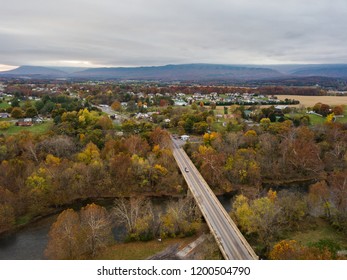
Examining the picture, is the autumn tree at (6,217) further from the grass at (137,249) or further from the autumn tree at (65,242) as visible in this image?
the grass at (137,249)

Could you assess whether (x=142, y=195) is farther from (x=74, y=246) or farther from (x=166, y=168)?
(x=74, y=246)

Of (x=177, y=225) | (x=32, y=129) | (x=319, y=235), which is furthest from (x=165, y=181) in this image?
(x=32, y=129)

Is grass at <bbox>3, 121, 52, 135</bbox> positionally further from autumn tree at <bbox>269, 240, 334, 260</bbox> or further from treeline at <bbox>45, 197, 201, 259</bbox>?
autumn tree at <bbox>269, 240, 334, 260</bbox>

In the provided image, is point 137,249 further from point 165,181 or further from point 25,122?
point 25,122

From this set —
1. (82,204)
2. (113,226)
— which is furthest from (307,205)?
(82,204)

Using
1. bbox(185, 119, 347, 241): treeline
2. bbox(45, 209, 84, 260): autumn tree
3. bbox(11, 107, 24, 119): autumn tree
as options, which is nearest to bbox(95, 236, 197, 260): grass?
bbox(45, 209, 84, 260): autumn tree
